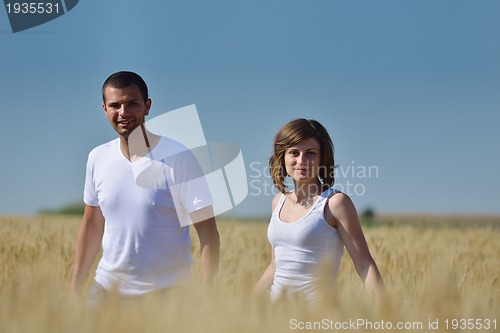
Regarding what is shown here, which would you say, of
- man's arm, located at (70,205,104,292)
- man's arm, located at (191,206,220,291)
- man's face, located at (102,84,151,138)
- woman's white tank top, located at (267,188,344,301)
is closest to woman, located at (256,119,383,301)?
woman's white tank top, located at (267,188,344,301)

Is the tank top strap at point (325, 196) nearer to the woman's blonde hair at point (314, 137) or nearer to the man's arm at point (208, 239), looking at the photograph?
the woman's blonde hair at point (314, 137)

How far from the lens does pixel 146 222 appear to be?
96.6 inches

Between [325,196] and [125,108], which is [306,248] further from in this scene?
[125,108]

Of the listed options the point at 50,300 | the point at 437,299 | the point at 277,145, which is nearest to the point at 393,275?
the point at 277,145

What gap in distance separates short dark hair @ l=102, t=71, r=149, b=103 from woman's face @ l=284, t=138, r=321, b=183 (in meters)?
0.58

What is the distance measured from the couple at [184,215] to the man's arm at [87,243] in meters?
0.23

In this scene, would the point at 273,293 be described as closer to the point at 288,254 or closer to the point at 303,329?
the point at 288,254

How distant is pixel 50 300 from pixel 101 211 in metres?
1.34

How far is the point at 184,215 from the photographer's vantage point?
2.47m

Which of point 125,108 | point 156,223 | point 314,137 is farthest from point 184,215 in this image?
point 314,137

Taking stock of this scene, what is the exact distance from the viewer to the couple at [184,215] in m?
2.30

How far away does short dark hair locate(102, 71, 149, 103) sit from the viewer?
8.16 feet

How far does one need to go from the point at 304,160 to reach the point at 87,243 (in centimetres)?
101

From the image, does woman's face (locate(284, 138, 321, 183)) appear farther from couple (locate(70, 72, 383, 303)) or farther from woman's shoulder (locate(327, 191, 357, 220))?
woman's shoulder (locate(327, 191, 357, 220))
